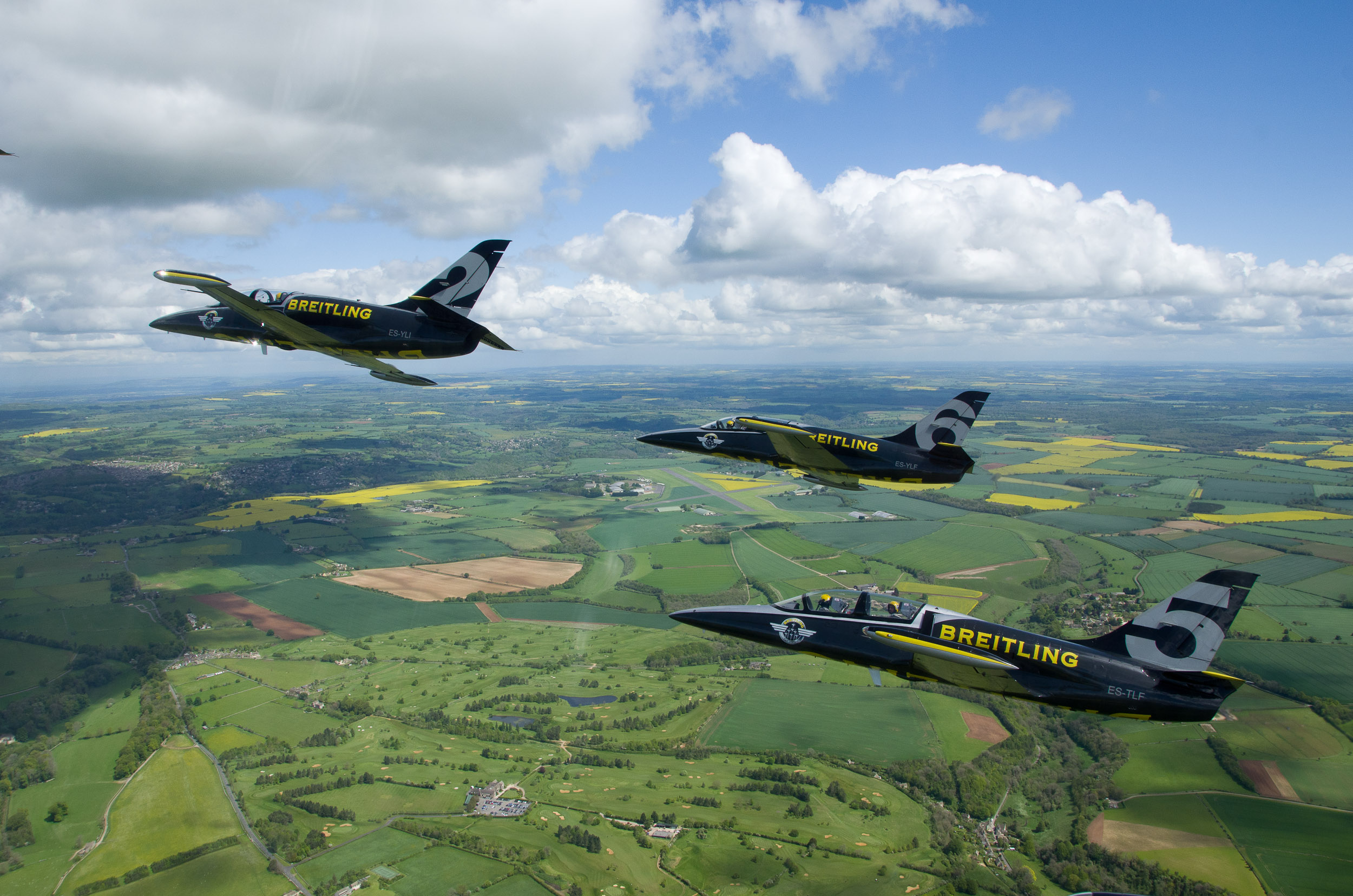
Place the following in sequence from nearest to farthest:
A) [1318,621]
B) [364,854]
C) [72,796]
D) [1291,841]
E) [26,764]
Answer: [1291,841]
[364,854]
[72,796]
[26,764]
[1318,621]

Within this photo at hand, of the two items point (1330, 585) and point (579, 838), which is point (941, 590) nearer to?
point (1330, 585)

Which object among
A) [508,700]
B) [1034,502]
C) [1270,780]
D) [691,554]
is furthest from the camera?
[1034,502]

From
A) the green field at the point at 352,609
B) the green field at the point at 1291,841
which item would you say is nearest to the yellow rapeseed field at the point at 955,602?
the green field at the point at 1291,841

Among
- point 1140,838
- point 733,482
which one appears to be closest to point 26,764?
→ point 1140,838

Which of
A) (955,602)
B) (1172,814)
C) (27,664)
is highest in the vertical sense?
(955,602)

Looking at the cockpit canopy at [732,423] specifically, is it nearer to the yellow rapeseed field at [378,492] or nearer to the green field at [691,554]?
the green field at [691,554]

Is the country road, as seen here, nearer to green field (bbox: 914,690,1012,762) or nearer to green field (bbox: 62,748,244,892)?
green field (bbox: 914,690,1012,762)
